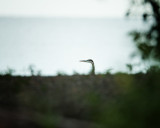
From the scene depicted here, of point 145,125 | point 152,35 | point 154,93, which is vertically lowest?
point 145,125

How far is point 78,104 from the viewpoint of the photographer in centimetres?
1002

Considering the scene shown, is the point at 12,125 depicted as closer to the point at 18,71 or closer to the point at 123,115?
the point at 123,115

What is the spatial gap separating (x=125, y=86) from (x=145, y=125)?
2.28 meters

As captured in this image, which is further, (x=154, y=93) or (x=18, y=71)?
(x=18, y=71)

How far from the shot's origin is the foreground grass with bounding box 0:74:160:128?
28.7ft

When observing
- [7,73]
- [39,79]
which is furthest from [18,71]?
[39,79]

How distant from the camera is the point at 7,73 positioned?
14.2m

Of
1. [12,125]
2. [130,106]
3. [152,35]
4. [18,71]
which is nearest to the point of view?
[12,125]

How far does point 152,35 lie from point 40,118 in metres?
6.32

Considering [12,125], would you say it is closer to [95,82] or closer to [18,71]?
[95,82]

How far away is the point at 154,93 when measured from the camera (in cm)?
999

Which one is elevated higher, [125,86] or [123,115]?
[125,86]

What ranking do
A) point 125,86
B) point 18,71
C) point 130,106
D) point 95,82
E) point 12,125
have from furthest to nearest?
point 18,71 → point 95,82 → point 125,86 → point 130,106 → point 12,125

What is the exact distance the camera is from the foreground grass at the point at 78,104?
28.7 ft
